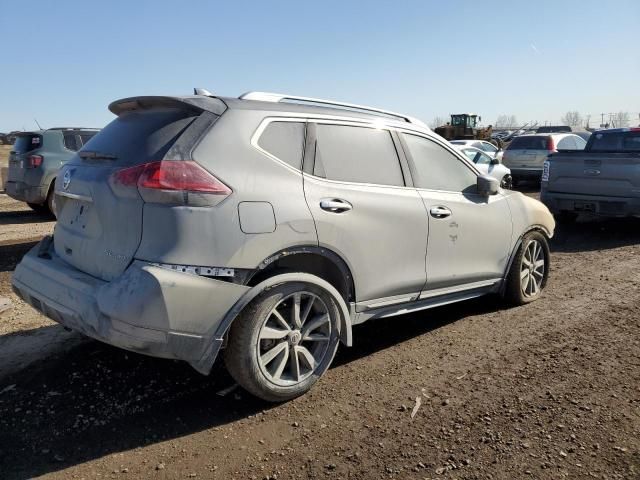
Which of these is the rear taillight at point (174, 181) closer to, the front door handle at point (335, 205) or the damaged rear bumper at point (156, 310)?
the damaged rear bumper at point (156, 310)

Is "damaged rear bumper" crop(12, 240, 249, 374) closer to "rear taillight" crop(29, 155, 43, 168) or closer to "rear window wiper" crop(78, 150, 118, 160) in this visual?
"rear window wiper" crop(78, 150, 118, 160)

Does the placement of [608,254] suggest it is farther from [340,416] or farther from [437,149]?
[340,416]

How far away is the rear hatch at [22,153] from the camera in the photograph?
10463 mm

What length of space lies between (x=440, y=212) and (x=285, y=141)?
141cm

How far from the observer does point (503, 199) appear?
15.7 ft

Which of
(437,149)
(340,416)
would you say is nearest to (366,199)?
(437,149)

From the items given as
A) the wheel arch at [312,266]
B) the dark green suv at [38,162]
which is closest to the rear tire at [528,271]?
the wheel arch at [312,266]

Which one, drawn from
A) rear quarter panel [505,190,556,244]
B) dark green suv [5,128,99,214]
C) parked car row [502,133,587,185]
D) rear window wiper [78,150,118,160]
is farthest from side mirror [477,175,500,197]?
parked car row [502,133,587,185]

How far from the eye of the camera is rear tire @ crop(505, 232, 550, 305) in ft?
16.2

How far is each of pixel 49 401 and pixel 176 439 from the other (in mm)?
956

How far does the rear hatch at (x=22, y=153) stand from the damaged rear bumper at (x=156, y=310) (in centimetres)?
873

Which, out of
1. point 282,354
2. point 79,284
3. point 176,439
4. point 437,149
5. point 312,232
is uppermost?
point 437,149

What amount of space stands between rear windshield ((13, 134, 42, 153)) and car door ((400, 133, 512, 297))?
9.02 metres

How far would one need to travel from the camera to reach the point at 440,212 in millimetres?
4094
